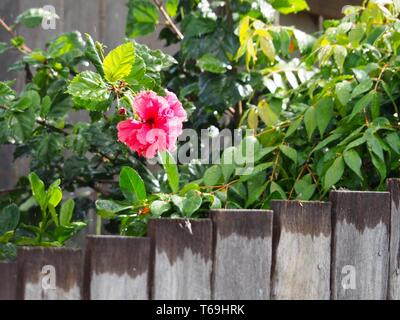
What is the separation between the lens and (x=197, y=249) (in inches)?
52.3

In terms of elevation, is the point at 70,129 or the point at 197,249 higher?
the point at 70,129

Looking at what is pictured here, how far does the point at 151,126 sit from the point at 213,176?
11.8 inches

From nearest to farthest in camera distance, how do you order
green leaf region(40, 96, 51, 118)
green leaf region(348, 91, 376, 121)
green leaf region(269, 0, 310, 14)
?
1. green leaf region(348, 91, 376, 121)
2. green leaf region(40, 96, 51, 118)
3. green leaf region(269, 0, 310, 14)

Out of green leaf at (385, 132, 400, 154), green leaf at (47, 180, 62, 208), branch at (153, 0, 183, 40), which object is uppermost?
branch at (153, 0, 183, 40)

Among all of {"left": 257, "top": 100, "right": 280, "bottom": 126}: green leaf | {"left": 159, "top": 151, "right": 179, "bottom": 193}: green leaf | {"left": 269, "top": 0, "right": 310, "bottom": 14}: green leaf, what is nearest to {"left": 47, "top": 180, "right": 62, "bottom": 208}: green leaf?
{"left": 159, "top": 151, "right": 179, "bottom": 193}: green leaf

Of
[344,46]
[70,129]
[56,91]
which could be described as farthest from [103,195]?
[344,46]

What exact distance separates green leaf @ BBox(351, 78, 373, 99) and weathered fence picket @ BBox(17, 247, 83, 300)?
688 mm

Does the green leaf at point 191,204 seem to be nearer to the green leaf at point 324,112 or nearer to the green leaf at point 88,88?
the green leaf at point 88,88

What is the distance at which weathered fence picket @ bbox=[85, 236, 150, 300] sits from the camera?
4.17ft

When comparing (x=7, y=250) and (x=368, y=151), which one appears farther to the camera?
(x=368, y=151)

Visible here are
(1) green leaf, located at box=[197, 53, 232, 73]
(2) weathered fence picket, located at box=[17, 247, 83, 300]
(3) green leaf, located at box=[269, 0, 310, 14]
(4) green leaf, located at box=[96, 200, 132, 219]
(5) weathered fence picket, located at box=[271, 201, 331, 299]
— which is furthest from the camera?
(3) green leaf, located at box=[269, 0, 310, 14]

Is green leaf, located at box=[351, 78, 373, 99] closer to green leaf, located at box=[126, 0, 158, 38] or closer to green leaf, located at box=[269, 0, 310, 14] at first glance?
Answer: green leaf, located at box=[269, 0, 310, 14]
